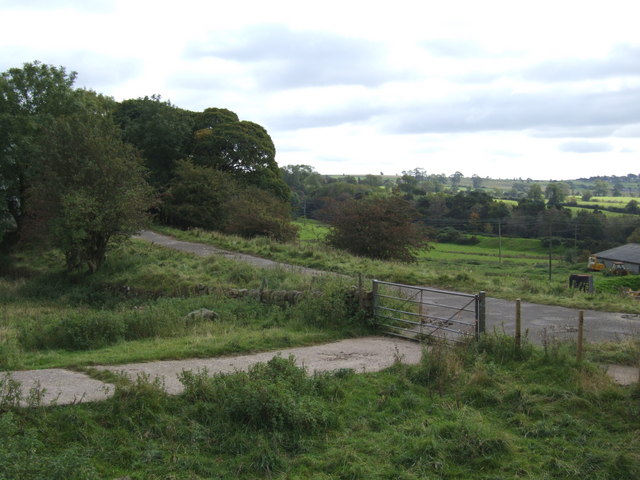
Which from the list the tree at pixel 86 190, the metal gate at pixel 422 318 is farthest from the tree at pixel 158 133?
the metal gate at pixel 422 318

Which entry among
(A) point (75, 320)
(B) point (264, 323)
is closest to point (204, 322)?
(B) point (264, 323)

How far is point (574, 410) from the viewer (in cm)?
816

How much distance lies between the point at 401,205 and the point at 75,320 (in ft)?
58.5

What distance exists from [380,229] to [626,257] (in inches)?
1789

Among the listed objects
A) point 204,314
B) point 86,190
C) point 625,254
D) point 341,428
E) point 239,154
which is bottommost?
point 625,254

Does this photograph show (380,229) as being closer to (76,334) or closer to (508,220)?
(76,334)

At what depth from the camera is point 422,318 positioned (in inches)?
517

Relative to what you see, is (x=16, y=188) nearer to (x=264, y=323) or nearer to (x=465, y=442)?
(x=264, y=323)

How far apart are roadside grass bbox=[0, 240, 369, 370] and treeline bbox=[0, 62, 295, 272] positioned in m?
2.36

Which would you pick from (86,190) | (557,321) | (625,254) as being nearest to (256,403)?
(557,321)

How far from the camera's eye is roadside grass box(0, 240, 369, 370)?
11219 millimetres

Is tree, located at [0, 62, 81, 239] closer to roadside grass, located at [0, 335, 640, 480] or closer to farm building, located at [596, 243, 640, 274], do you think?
roadside grass, located at [0, 335, 640, 480]

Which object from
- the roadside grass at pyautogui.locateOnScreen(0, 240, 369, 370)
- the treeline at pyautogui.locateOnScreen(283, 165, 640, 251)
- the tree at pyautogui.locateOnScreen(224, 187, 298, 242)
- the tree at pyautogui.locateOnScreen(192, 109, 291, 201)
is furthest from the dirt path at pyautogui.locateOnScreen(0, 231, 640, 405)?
the treeline at pyautogui.locateOnScreen(283, 165, 640, 251)

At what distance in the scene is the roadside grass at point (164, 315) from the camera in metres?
11.2
